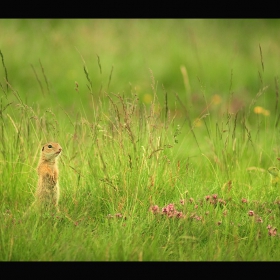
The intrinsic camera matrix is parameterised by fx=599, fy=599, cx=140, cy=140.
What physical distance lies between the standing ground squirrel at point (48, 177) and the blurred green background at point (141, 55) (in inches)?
203

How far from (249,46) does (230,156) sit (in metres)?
8.51

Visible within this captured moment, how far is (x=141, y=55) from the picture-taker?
1323 cm

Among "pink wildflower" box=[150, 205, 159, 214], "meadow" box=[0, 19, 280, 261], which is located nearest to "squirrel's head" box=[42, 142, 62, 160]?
"meadow" box=[0, 19, 280, 261]

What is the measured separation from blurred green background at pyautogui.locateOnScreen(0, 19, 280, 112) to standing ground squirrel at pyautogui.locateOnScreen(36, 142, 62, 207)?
203 inches

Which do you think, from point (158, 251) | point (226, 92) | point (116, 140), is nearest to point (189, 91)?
point (226, 92)

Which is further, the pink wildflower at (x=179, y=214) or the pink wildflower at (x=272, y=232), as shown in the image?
the pink wildflower at (x=179, y=214)

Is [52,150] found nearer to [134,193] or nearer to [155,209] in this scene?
[134,193]

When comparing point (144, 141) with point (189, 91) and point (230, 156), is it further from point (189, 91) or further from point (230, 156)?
point (189, 91)

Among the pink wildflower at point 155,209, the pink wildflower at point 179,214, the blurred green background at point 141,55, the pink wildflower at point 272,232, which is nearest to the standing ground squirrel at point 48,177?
the pink wildflower at point 155,209

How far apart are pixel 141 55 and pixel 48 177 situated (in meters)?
8.06

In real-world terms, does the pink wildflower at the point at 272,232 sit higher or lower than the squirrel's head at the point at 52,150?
lower

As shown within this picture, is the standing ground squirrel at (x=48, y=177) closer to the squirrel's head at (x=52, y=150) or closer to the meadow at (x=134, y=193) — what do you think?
the squirrel's head at (x=52, y=150)

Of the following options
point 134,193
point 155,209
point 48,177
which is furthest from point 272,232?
point 48,177

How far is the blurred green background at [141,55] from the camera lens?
471 inches
